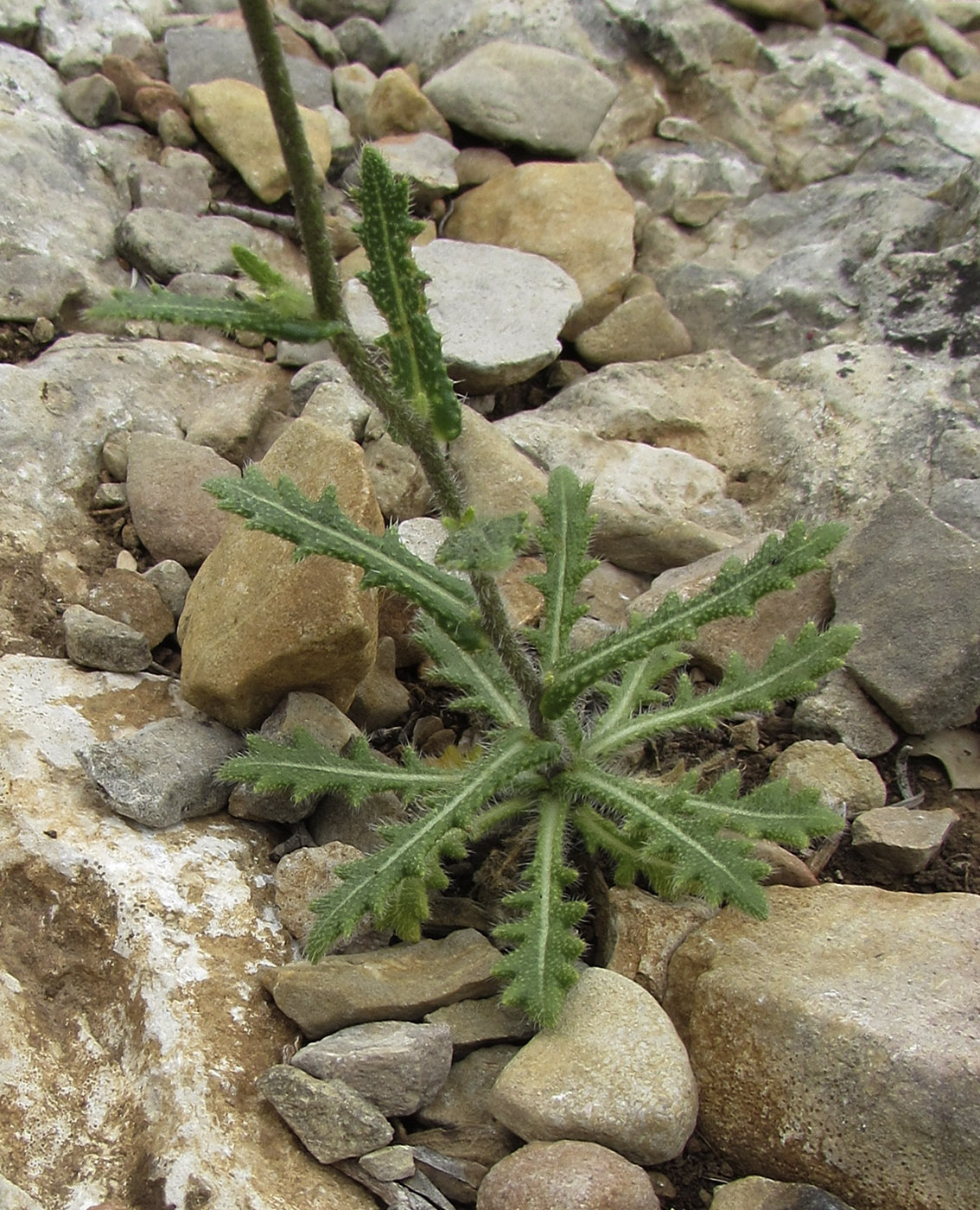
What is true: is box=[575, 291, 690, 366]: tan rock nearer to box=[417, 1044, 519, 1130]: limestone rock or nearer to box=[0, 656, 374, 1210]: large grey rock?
box=[0, 656, 374, 1210]: large grey rock

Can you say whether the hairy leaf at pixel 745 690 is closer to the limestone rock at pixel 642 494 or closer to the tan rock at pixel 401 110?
the limestone rock at pixel 642 494

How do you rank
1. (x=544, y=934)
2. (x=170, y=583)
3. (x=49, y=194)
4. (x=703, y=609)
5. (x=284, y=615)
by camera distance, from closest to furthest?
1. (x=544, y=934)
2. (x=703, y=609)
3. (x=284, y=615)
4. (x=170, y=583)
5. (x=49, y=194)

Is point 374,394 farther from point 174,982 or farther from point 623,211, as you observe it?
point 623,211

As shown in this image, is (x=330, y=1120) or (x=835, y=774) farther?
(x=835, y=774)

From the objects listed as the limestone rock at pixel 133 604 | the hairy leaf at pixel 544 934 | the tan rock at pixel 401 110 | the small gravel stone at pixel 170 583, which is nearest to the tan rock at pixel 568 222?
the tan rock at pixel 401 110

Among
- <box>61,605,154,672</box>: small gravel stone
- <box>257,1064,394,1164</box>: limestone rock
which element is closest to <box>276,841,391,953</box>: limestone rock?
Result: <box>257,1064,394,1164</box>: limestone rock

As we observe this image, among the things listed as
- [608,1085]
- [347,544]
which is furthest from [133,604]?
[608,1085]

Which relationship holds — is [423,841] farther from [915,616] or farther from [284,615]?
[915,616]
